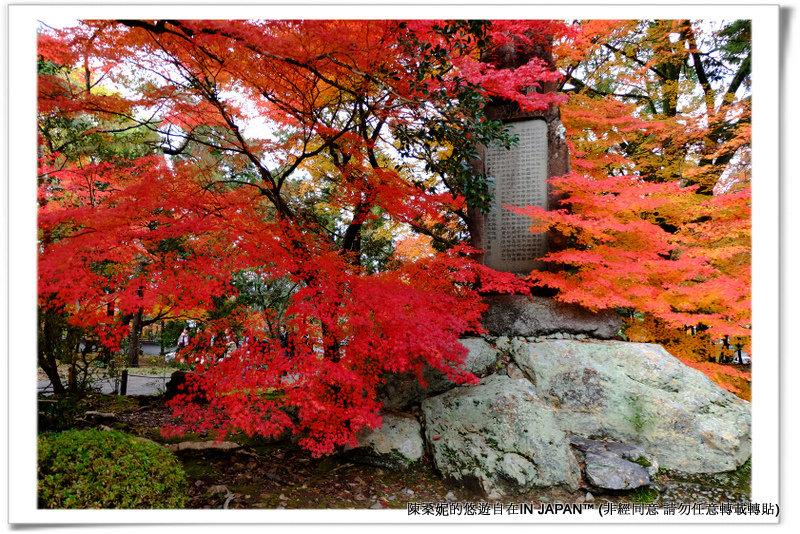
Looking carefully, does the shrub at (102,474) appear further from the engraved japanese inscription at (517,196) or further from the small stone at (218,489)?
the engraved japanese inscription at (517,196)

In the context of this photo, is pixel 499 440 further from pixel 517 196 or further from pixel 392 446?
pixel 517 196

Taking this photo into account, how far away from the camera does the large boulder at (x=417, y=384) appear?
4.84 meters

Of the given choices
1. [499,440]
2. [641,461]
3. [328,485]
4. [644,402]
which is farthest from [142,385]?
[644,402]

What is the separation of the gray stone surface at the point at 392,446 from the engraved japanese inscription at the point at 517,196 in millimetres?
2673

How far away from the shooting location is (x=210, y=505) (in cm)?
357

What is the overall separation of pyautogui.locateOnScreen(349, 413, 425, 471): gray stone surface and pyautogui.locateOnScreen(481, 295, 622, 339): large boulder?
1.87m

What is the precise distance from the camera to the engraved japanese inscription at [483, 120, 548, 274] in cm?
554

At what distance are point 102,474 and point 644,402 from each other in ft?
17.3

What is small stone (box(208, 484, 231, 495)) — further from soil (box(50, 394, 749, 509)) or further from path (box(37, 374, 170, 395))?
path (box(37, 374, 170, 395))

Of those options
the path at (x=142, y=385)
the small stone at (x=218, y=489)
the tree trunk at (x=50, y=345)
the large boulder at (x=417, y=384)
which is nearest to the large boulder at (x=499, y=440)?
the large boulder at (x=417, y=384)

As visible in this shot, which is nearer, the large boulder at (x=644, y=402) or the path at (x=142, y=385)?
the large boulder at (x=644, y=402)

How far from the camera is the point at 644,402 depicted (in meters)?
4.31

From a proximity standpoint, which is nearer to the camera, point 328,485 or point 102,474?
point 102,474

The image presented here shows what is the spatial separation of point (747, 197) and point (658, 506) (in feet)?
12.9
